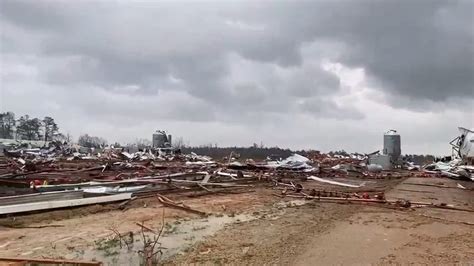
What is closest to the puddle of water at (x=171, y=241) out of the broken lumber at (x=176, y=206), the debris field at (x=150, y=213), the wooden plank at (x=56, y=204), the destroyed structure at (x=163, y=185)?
the debris field at (x=150, y=213)

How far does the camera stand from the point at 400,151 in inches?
1740

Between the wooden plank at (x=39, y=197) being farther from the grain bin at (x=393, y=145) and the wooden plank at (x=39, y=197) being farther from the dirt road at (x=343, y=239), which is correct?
the grain bin at (x=393, y=145)

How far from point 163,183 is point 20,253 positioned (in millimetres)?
10517

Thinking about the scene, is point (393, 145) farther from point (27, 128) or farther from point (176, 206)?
point (27, 128)

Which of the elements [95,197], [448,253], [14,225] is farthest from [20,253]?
[448,253]

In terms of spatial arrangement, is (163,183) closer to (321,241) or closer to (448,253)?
(321,241)

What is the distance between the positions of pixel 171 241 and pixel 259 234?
6.34ft

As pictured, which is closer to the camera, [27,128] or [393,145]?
[393,145]

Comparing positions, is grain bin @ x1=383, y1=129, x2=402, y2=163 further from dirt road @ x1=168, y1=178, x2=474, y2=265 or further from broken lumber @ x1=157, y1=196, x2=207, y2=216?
broken lumber @ x1=157, y1=196, x2=207, y2=216

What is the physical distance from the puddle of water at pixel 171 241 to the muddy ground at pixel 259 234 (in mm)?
16

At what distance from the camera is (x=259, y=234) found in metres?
9.48

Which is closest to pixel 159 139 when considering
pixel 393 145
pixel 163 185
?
pixel 393 145

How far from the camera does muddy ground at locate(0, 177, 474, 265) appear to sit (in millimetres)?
7453

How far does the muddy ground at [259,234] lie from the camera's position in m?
7.45
